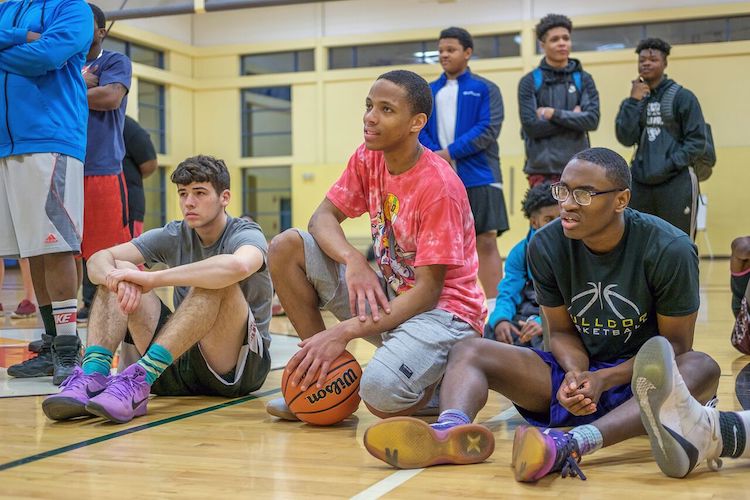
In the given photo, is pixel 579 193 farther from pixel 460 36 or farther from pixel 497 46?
pixel 497 46

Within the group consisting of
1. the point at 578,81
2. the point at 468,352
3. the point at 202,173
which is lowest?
the point at 468,352

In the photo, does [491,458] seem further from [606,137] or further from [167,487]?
[606,137]

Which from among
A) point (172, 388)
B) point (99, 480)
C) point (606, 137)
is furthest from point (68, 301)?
point (606, 137)

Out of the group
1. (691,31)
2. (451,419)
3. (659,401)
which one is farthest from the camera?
(691,31)

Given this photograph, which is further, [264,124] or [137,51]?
[264,124]

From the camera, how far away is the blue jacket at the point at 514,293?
14.8 ft

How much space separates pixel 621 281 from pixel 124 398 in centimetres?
173

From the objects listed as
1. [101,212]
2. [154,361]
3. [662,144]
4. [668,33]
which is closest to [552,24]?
[662,144]

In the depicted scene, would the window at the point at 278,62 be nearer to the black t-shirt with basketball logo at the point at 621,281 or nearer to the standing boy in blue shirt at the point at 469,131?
the standing boy in blue shirt at the point at 469,131

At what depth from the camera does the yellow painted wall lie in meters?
16.8

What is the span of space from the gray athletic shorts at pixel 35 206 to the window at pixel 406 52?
48.1ft

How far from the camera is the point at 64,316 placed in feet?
13.3

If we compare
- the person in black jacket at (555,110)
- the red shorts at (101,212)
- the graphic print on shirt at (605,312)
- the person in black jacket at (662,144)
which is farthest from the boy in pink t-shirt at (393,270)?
the person in black jacket at (662,144)

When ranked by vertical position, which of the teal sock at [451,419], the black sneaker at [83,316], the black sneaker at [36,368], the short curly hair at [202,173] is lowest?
the black sneaker at [83,316]
